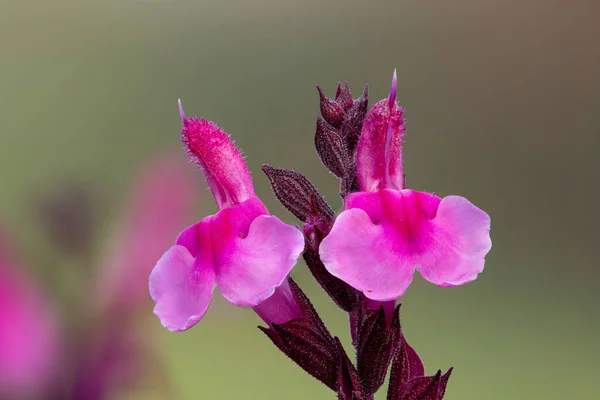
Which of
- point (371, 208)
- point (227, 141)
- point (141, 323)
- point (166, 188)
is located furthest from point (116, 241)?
point (371, 208)

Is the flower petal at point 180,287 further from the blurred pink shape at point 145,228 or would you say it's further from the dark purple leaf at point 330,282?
the blurred pink shape at point 145,228

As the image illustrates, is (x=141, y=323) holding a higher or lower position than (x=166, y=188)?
lower

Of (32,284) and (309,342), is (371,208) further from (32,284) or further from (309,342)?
(32,284)

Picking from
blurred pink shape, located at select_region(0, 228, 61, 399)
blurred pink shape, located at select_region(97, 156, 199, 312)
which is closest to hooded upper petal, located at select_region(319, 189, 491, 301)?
blurred pink shape, located at select_region(0, 228, 61, 399)

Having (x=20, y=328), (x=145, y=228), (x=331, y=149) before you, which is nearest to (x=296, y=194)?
(x=331, y=149)

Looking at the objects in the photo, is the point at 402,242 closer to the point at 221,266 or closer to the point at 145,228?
the point at 221,266

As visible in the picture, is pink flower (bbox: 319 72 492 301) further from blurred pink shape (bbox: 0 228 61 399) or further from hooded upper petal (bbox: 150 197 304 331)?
blurred pink shape (bbox: 0 228 61 399)

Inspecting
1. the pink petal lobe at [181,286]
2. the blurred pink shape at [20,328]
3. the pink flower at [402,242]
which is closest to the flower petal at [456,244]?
the pink flower at [402,242]
